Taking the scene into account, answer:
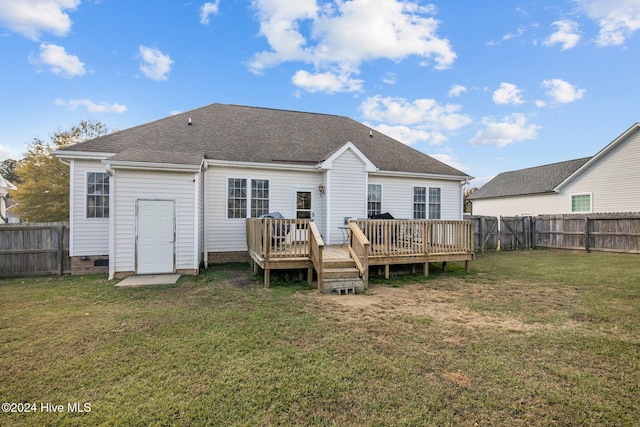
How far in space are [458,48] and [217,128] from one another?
1203 cm

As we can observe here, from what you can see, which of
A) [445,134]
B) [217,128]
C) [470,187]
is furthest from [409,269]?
[470,187]

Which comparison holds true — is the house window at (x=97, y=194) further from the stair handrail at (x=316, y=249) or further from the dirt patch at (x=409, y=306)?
the dirt patch at (x=409, y=306)

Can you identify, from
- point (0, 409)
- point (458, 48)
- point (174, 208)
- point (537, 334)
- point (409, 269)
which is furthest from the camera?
point (458, 48)

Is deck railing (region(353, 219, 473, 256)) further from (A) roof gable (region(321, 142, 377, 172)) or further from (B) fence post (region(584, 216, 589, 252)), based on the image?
(B) fence post (region(584, 216, 589, 252))

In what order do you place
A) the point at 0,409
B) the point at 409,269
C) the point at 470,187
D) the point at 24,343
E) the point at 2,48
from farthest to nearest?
the point at 470,187, the point at 2,48, the point at 409,269, the point at 24,343, the point at 0,409

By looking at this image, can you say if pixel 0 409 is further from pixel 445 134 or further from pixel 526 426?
pixel 445 134

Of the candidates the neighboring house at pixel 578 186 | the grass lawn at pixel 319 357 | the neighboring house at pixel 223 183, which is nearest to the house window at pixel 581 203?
the neighboring house at pixel 578 186

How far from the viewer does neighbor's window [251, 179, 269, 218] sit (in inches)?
410

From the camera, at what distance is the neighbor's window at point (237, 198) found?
400 inches

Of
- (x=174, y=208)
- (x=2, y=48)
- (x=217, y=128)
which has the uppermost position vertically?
(x=2, y=48)

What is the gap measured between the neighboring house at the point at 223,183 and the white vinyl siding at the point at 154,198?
0.09ft

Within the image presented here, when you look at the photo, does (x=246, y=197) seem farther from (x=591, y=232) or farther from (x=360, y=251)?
(x=591, y=232)

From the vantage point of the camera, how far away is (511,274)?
8.69 metres

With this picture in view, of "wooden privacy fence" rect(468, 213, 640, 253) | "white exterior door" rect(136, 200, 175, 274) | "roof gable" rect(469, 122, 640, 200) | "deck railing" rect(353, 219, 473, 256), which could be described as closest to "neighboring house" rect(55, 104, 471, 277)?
"white exterior door" rect(136, 200, 175, 274)
